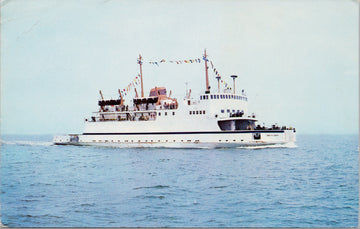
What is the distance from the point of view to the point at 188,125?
93.1ft

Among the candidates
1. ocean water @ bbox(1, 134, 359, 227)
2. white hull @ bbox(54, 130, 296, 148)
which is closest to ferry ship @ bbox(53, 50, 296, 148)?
white hull @ bbox(54, 130, 296, 148)

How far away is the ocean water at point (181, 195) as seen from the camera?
995cm

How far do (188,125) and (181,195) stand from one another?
16.1 m

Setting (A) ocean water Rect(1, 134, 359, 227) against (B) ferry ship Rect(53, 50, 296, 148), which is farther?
(B) ferry ship Rect(53, 50, 296, 148)

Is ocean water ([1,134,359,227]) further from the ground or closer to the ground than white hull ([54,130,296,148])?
closer to the ground

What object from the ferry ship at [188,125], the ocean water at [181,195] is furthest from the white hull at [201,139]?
the ocean water at [181,195]

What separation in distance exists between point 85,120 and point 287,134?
19.4 metres

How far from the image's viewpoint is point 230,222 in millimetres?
9688

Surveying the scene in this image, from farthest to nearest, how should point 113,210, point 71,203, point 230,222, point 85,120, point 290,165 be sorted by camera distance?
point 85,120 < point 290,165 < point 71,203 < point 113,210 < point 230,222

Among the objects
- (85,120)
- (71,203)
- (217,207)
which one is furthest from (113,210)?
(85,120)

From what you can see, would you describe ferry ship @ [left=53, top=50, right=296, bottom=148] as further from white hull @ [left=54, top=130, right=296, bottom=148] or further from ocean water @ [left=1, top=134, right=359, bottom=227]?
ocean water @ [left=1, top=134, right=359, bottom=227]

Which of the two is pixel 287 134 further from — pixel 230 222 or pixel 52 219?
pixel 52 219

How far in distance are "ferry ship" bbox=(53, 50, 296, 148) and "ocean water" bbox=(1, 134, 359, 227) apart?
7785 millimetres

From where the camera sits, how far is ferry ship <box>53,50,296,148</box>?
2689cm
